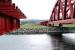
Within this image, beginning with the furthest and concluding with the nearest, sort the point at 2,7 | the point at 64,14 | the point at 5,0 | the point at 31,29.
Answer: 1. the point at 31,29
2. the point at 64,14
3. the point at 2,7
4. the point at 5,0

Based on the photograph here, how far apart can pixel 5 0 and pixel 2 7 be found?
1127 mm

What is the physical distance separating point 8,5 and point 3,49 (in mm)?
53230


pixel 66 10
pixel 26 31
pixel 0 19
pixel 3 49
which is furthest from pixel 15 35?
pixel 0 19

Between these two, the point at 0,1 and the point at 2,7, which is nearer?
the point at 0,1

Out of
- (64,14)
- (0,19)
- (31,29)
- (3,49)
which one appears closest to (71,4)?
(64,14)

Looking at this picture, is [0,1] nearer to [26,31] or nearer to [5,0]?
[5,0]

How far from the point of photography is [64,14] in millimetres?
21125

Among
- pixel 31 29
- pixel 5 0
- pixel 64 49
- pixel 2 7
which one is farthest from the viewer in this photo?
pixel 31 29

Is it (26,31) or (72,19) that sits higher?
(72,19)

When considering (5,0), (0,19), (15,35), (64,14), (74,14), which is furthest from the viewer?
(15,35)

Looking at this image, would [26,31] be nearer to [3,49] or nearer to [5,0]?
[3,49]

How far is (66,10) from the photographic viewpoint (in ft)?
69.7

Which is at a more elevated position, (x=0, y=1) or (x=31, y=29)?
(x=0, y=1)

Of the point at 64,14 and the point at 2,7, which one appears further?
the point at 64,14
